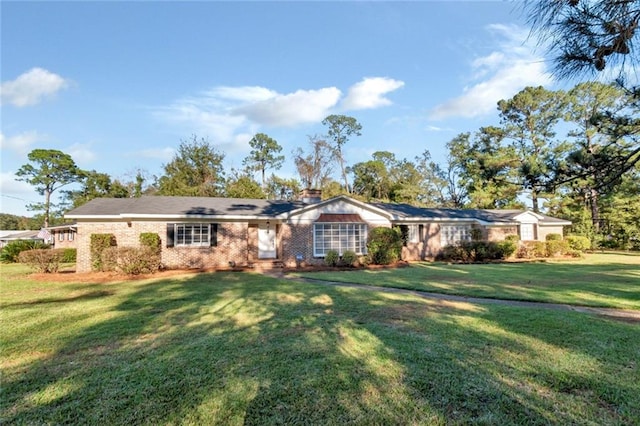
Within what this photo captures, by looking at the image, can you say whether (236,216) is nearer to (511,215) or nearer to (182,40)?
(182,40)

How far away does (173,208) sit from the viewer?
1814 centimetres

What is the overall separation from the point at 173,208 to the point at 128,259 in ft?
14.6

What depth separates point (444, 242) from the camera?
76.1 feet

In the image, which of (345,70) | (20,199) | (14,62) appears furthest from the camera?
(20,199)

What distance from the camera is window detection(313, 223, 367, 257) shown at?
1909cm

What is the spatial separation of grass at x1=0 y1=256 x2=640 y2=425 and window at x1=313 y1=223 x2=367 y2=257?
11074 mm

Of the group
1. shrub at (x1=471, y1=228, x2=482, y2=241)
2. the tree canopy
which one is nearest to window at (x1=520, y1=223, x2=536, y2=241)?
shrub at (x1=471, y1=228, x2=482, y2=241)

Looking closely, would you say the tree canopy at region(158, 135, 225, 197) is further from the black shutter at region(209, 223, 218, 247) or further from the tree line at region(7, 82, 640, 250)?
the black shutter at region(209, 223, 218, 247)

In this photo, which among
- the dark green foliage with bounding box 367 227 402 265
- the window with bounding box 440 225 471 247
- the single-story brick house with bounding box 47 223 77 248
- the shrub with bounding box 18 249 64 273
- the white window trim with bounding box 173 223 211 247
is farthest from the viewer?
the single-story brick house with bounding box 47 223 77 248

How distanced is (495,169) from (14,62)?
1725cm

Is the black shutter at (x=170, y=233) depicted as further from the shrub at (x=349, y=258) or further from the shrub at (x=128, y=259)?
the shrub at (x=349, y=258)

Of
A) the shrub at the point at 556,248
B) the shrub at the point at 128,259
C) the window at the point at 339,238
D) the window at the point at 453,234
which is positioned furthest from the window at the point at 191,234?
the shrub at the point at 556,248

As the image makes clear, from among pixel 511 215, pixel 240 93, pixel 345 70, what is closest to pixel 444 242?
pixel 511 215

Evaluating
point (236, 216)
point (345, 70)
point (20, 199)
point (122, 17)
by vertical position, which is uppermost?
point (345, 70)
